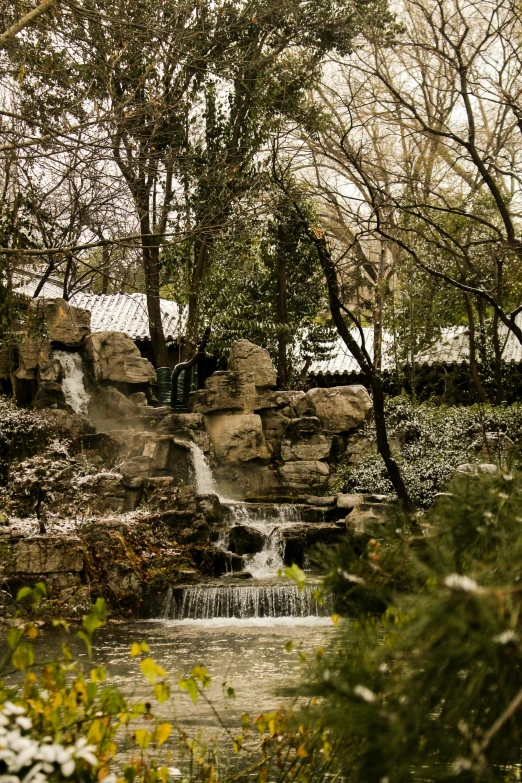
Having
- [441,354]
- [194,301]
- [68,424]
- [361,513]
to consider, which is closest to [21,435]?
[68,424]

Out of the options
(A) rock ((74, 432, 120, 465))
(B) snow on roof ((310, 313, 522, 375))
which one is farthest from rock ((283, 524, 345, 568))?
(B) snow on roof ((310, 313, 522, 375))

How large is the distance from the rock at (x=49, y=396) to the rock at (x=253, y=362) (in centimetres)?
339

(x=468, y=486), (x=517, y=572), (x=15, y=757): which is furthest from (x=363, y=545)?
(x=15, y=757)

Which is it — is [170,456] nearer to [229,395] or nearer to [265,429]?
[229,395]

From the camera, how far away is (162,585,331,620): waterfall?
1006 centimetres

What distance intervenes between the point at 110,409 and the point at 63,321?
1.96 meters

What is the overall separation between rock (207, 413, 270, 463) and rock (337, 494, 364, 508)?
3.18m

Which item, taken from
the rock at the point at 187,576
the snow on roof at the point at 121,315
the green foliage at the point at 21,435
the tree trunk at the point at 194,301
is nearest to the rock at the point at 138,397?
the tree trunk at the point at 194,301

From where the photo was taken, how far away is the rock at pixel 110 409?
16375 millimetres

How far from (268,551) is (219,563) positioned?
821mm

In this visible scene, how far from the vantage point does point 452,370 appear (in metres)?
21.2

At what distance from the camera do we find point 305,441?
55.2 feet

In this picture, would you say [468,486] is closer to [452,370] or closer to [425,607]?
[425,607]

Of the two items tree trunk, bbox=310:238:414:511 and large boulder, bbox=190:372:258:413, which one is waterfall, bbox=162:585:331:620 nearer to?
tree trunk, bbox=310:238:414:511
